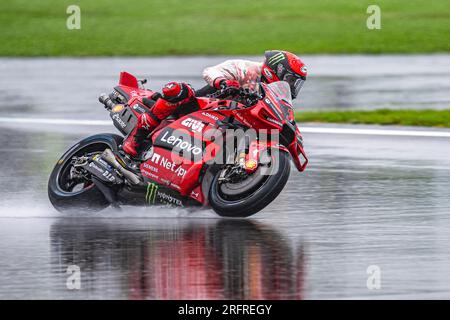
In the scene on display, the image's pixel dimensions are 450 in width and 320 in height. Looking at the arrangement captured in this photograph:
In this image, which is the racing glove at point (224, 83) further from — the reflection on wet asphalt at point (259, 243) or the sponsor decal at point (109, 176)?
the sponsor decal at point (109, 176)

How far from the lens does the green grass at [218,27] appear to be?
26.7 m

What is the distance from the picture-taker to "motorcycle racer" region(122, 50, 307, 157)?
34.6 ft

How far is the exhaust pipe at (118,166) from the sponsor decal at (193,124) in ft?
2.00

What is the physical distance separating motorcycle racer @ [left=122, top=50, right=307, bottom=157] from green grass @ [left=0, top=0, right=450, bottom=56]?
48.6 feet

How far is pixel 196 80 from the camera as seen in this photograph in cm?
2106

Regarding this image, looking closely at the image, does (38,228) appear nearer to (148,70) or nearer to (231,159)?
(231,159)

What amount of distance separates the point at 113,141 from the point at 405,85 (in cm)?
1064

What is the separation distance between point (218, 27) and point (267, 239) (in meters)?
20.3

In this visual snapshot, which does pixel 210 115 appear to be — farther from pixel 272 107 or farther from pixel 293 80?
pixel 293 80

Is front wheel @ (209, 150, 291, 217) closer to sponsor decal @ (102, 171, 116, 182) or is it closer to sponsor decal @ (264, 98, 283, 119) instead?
sponsor decal @ (264, 98, 283, 119)

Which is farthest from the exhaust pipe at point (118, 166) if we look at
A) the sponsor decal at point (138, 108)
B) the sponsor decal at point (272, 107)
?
the sponsor decal at point (272, 107)

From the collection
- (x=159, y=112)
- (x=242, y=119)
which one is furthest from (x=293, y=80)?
(x=159, y=112)

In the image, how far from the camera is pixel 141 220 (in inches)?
416
